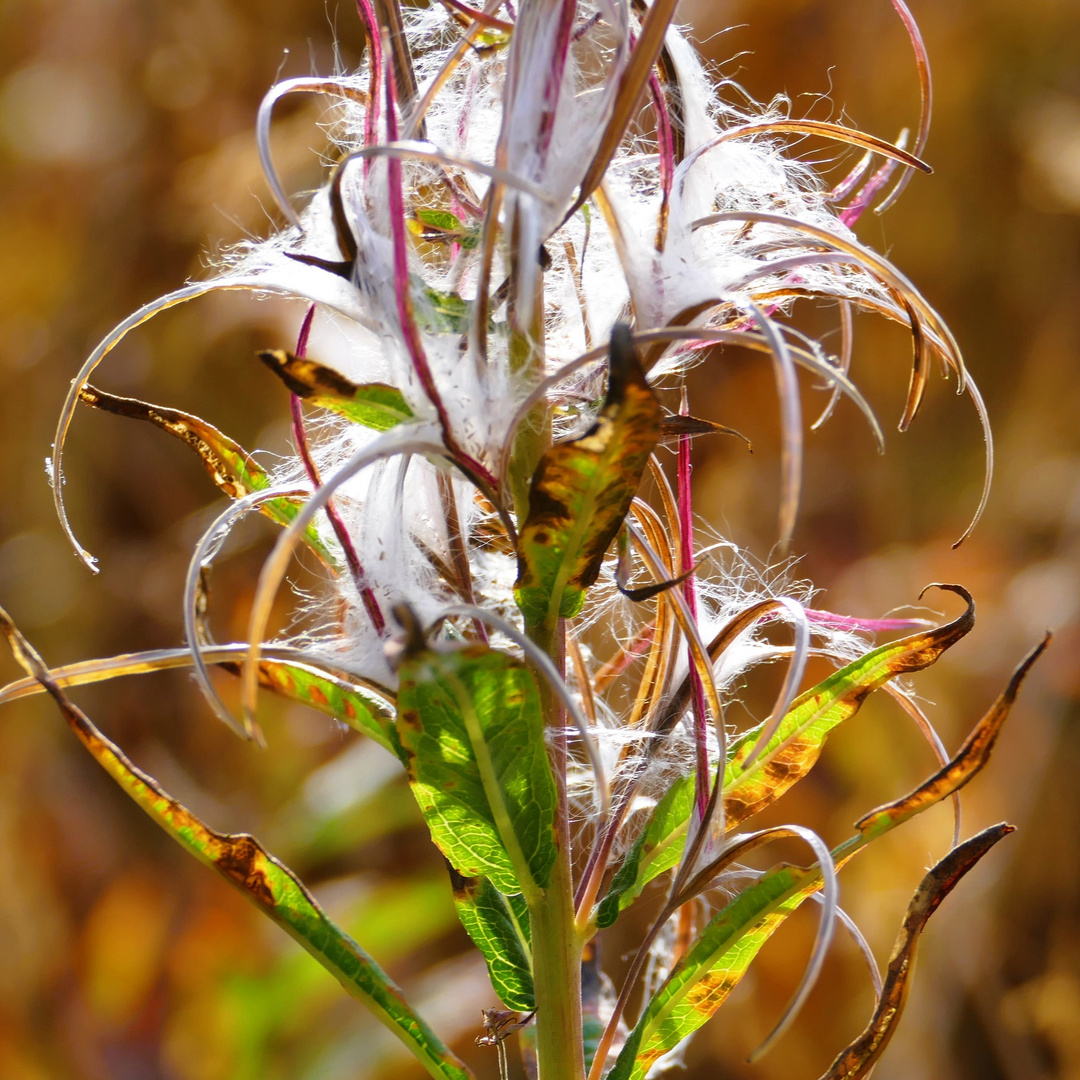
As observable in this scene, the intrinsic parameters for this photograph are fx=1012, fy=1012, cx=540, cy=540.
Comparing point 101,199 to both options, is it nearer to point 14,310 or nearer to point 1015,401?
point 14,310

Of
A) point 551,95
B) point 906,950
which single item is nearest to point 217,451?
point 551,95

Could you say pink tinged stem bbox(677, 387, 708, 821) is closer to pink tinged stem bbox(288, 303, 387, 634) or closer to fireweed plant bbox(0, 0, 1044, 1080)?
fireweed plant bbox(0, 0, 1044, 1080)

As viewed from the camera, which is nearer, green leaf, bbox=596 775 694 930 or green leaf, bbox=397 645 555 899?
green leaf, bbox=397 645 555 899

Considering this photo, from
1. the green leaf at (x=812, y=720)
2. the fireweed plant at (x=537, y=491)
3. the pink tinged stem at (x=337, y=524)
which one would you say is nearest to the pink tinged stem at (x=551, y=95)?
the fireweed plant at (x=537, y=491)

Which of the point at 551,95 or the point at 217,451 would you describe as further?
the point at 217,451

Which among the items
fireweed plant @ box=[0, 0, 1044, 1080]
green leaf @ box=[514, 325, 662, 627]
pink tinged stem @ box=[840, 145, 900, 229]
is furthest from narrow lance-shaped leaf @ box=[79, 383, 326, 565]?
pink tinged stem @ box=[840, 145, 900, 229]

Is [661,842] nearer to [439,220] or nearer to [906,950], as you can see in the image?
[906,950]

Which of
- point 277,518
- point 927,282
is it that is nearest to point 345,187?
point 277,518
